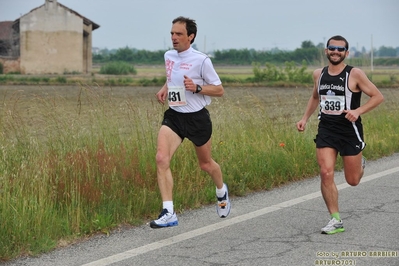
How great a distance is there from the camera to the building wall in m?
62.7

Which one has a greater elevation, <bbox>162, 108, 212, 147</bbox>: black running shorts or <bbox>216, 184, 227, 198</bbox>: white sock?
<bbox>162, 108, 212, 147</bbox>: black running shorts

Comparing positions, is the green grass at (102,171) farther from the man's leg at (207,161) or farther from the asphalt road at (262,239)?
the man's leg at (207,161)

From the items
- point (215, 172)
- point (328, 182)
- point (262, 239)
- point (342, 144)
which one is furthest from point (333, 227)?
point (215, 172)

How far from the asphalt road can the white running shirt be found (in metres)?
1.14

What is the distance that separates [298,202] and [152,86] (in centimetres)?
3570

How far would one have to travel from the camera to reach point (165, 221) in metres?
7.06

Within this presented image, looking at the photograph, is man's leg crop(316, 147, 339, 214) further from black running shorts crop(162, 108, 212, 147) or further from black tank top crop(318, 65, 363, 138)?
black running shorts crop(162, 108, 212, 147)

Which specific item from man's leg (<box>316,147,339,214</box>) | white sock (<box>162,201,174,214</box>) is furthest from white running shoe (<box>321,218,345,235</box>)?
white sock (<box>162,201,174,214</box>)

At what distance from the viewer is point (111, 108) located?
10.3 m

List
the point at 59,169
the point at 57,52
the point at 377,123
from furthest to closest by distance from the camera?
the point at 57,52, the point at 377,123, the point at 59,169

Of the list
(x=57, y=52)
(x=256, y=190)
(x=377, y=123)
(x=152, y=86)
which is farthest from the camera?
(x=57, y=52)

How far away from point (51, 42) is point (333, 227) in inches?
2309

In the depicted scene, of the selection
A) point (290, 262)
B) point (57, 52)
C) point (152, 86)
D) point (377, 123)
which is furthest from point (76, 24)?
point (290, 262)

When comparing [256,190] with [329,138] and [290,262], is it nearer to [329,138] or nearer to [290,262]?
[329,138]
